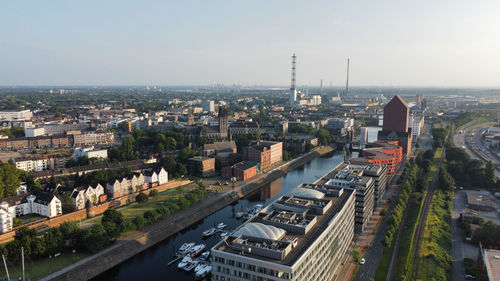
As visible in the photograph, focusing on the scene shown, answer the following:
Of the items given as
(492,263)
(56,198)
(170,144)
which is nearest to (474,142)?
(492,263)

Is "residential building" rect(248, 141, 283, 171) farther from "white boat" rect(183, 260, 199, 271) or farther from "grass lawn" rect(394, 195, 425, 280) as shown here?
"white boat" rect(183, 260, 199, 271)

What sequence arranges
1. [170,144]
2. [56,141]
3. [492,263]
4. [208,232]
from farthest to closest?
[56,141], [170,144], [208,232], [492,263]

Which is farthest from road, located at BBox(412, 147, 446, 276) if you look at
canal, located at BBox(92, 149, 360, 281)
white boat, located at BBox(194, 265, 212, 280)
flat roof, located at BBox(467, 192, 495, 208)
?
canal, located at BBox(92, 149, 360, 281)

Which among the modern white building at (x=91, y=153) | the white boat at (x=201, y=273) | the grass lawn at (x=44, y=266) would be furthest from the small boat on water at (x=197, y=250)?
the modern white building at (x=91, y=153)

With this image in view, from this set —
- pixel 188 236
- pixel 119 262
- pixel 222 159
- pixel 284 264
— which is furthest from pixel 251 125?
pixel 284 264

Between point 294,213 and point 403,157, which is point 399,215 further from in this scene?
point 403,157

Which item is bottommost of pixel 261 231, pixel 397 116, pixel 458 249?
pixel 458 249

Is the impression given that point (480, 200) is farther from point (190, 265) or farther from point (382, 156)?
point (190, 265)
